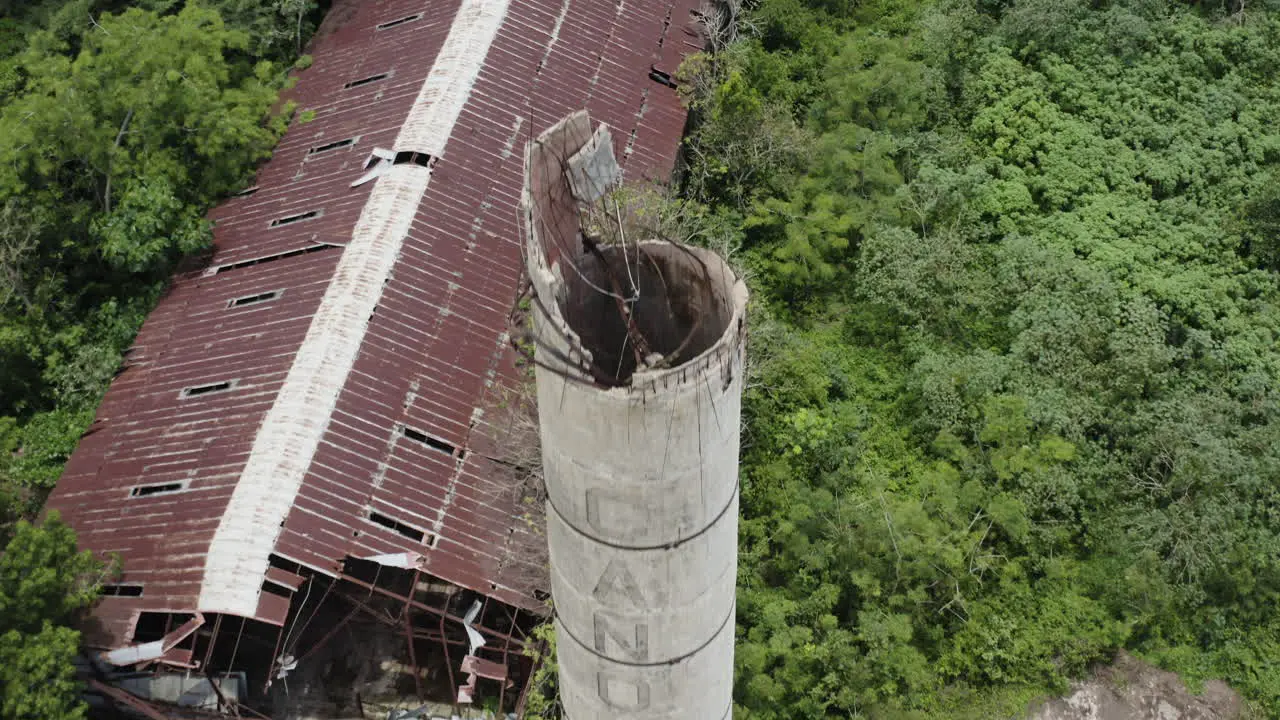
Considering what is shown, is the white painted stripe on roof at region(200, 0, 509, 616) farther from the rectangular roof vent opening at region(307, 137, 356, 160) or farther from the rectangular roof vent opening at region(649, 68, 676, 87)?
the rectangular roof vent opening at region(649, 68, 676, 87)

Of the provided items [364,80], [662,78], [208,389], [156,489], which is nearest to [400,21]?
[364,80]

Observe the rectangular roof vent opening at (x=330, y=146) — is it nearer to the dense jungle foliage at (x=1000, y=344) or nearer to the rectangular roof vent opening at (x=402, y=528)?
the dense jungle foliage at (x=1000, y=344)

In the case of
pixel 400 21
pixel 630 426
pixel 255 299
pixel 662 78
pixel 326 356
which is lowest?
pixel 255 299

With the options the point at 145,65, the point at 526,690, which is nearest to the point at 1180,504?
the point at 526,690

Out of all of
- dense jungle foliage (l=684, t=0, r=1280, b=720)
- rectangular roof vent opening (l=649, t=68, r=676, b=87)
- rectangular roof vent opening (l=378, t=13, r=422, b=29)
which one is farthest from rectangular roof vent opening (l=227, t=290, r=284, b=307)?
rectangular roof vent opening (l=649, t=68, r=676, b=87)

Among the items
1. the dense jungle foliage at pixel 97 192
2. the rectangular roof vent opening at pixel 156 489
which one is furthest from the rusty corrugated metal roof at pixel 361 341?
the dense jungle foliage at pixel 97 192

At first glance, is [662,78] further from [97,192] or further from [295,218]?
[97,192]
